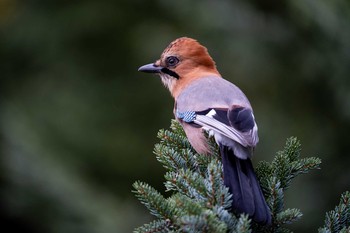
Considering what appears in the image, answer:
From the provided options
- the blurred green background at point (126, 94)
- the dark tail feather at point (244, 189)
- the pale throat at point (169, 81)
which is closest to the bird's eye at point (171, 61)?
the pale throat at point (169, 81)

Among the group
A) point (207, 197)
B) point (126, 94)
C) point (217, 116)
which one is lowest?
point (207, 197)

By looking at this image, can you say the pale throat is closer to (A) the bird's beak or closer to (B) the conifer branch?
(A) the bird's beak

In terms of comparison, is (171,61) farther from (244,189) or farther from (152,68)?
(244,189)

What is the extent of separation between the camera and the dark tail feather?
3.21 metres

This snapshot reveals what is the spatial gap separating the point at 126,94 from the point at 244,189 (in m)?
4.96

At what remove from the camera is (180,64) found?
5.50m

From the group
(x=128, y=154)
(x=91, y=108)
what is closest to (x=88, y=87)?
(x=91, y=108)

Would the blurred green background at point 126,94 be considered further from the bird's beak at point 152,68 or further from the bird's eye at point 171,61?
the bird's beak at point 152,68

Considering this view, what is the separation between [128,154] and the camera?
25.9ft

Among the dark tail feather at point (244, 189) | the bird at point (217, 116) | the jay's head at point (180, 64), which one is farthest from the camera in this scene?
the jay's head at point (180, 64)

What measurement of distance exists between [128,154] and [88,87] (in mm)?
1155

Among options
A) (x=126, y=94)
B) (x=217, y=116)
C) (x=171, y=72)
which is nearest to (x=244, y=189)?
(x=217, y=116)

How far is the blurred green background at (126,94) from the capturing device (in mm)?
5527

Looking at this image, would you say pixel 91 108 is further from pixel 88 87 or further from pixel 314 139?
pixel 314 139
